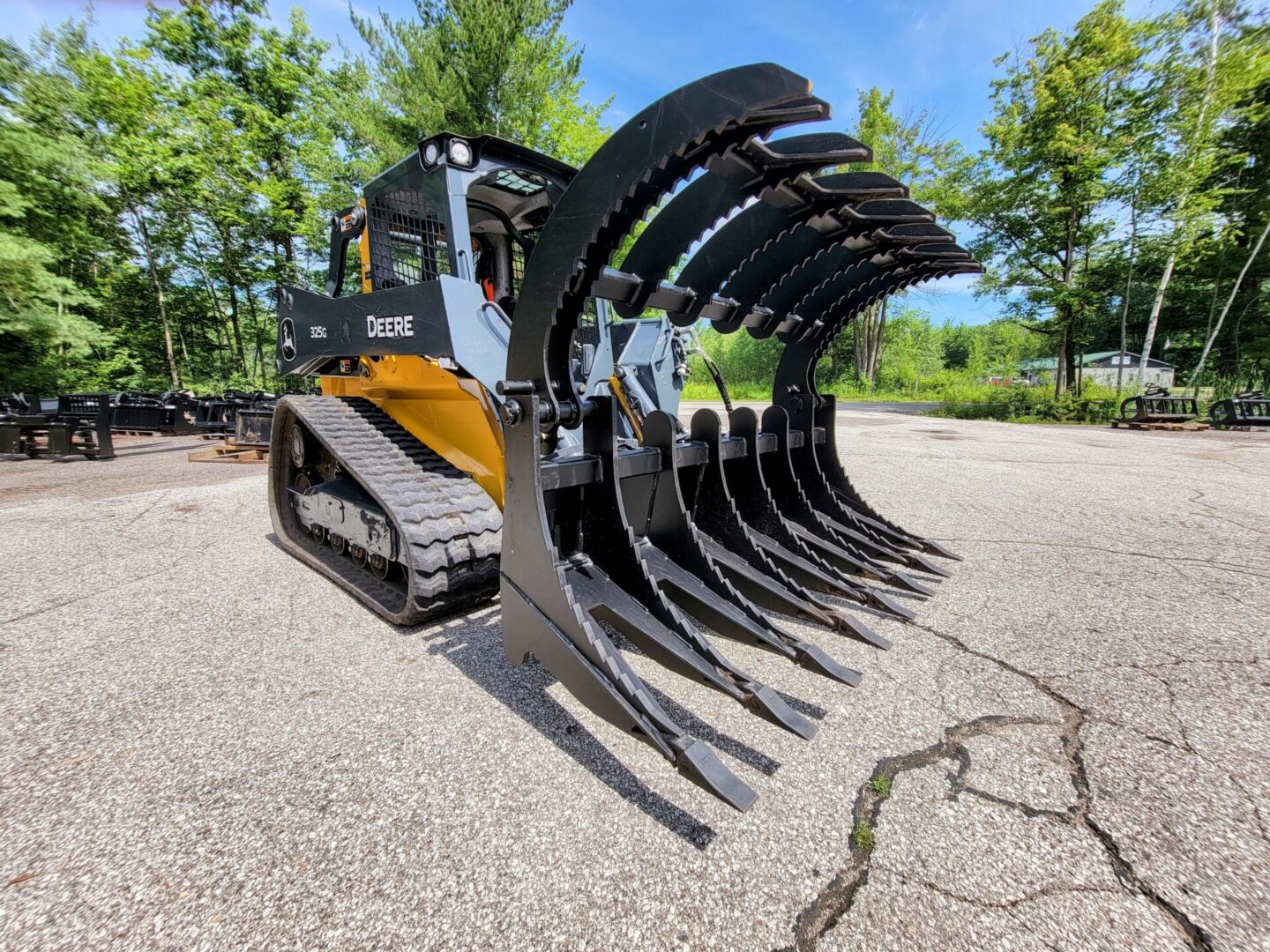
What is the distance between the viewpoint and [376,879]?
1313 millimetres

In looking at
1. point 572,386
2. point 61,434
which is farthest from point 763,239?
point 61,434

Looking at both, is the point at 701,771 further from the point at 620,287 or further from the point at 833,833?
the point at 620,287

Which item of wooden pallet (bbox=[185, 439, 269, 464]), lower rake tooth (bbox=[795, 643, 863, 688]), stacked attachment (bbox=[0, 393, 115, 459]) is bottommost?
lower rake tooth (bbox=[795, 643, 863, 688])

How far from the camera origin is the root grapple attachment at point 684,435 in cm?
143

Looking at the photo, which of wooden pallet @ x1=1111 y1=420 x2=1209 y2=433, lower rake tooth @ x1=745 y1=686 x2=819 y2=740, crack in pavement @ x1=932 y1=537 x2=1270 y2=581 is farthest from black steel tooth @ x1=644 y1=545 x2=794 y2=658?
wooden pallet @ x1=1111 y1=420 x2=1209 y2=433

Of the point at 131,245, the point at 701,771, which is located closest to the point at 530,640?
the point at 701,771

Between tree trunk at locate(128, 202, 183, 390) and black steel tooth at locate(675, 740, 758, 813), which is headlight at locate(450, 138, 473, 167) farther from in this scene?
tree trunk at locate(128, 202, 183, 390)

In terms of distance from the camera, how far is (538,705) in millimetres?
2045

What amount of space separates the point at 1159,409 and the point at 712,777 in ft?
58.1

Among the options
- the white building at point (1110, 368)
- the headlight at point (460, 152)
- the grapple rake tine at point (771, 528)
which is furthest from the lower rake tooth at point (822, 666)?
the white building at point (1110, 368)

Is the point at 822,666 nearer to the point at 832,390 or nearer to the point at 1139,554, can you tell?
the point at 1139,554

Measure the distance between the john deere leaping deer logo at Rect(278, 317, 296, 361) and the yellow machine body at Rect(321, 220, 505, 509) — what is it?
66cm

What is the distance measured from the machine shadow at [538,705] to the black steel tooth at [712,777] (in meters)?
0.21

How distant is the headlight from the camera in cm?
250
